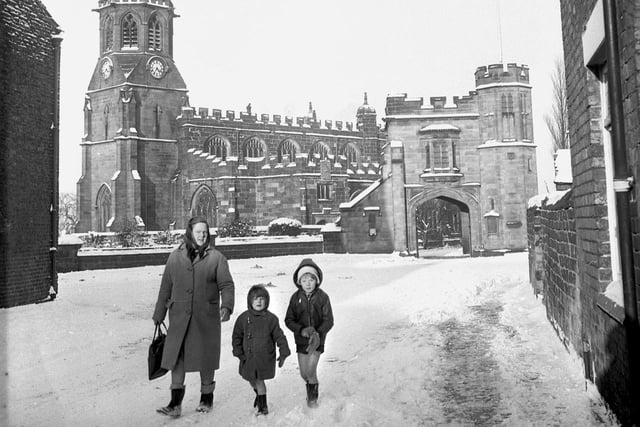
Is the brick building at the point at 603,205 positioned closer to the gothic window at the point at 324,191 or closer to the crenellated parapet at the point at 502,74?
the crenellated parapet at the point at 502,74

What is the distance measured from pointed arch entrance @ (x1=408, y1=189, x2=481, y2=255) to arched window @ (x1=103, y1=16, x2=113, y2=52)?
2691cm

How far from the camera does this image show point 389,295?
11023 mm

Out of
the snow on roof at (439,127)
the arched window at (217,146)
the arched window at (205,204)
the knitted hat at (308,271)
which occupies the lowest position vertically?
the knitted hat at (308,271)

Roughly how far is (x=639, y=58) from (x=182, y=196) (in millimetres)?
36646

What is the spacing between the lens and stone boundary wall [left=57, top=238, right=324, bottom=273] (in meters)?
18.6

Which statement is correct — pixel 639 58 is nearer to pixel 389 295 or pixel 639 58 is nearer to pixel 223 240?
pixel 389 295

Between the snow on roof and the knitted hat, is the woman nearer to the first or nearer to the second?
the knitted hat

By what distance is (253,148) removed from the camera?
43.5 meters

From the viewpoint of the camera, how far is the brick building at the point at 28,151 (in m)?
9.74

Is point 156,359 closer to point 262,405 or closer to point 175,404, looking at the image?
point 175,404

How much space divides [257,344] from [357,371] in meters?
1.60

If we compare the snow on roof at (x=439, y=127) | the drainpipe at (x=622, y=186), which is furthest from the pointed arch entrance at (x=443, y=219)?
the drainpipe at (x=622, y=186)

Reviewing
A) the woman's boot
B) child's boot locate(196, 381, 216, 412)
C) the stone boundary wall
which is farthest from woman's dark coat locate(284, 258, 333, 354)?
the stone boundary wall

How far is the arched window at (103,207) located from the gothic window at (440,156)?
80.2ft
